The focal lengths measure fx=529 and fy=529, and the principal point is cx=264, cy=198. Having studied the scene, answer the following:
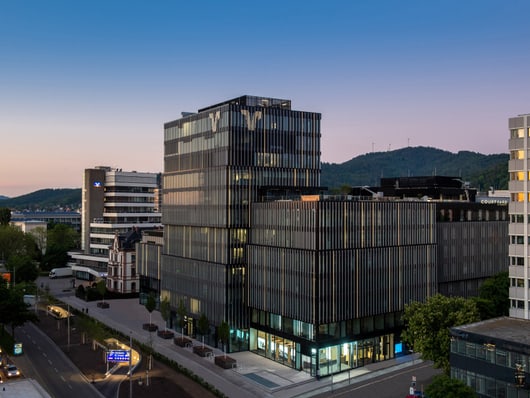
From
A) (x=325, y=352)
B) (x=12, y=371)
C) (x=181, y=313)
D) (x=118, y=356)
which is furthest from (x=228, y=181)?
(x=12, y=371)

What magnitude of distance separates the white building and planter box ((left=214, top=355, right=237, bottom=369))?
42.7 meters

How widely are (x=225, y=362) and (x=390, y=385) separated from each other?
2570cm

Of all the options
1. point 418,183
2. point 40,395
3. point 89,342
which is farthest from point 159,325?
point 418,183

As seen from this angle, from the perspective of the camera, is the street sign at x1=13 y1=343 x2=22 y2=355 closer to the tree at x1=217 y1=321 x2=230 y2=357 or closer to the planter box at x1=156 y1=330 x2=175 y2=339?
the planter box at x1=156 y1=330 x2=175 y2=339

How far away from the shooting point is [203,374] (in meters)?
81.8

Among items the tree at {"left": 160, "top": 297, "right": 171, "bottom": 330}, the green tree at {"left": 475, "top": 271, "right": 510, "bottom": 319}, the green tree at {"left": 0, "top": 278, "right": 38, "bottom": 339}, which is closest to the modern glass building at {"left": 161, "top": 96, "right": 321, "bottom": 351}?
the tree at {"left": 160, "top": 297, "right": 171, "bottom": 330}

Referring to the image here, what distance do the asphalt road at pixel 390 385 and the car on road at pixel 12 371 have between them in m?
45.3

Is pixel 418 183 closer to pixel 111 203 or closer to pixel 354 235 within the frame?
pixel 354 235

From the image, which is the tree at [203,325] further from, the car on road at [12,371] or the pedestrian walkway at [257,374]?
the car on road at [12,371]

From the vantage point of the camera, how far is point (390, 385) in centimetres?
7712

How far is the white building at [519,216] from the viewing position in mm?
75562

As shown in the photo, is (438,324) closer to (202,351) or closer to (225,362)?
(225,362)

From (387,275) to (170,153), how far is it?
52566 mm

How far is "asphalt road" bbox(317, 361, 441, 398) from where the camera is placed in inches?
2879
